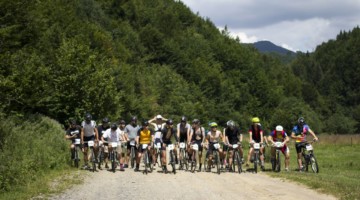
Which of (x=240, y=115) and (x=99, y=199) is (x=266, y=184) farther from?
(x=240, y=115)

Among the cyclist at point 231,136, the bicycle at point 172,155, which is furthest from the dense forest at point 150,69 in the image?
the cyclist at point 231,136

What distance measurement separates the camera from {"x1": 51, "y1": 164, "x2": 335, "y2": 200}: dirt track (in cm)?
1335

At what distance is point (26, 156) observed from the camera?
1770cm

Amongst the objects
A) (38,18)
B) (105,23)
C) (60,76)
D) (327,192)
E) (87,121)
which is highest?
(105,23)

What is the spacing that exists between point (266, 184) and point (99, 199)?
551 cm

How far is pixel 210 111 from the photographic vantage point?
9031 centimetres

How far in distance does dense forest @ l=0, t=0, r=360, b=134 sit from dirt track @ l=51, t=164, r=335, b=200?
17.9ft

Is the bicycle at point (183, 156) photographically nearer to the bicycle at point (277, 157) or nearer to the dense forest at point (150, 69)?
the bicycle at point (277, 157)

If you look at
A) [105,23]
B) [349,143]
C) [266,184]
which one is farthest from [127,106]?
[266,184]

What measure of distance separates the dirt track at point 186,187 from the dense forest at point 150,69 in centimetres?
544

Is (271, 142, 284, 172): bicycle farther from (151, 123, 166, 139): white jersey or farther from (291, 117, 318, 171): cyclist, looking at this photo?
(151, 123, 166, 139): white jersey

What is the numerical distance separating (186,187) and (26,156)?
6.25 meters

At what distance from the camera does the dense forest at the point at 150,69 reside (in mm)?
34656

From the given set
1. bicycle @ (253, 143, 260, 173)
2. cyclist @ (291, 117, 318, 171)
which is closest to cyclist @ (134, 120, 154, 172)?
bicycle @ (253, 143, 260, 173)
